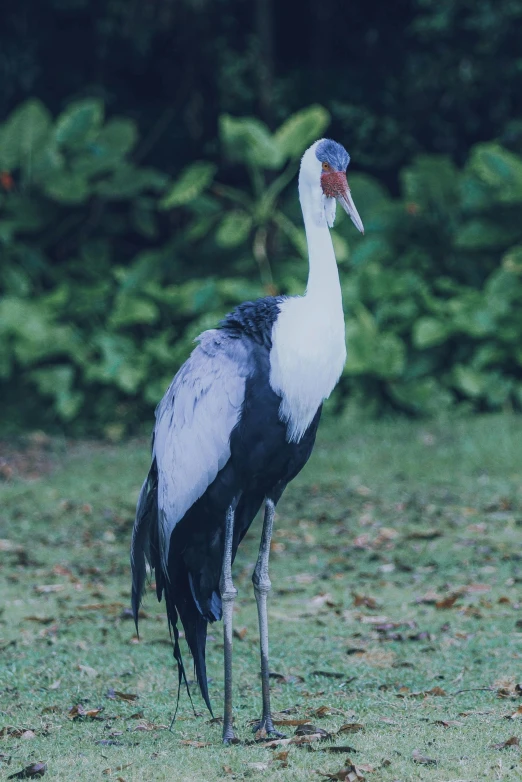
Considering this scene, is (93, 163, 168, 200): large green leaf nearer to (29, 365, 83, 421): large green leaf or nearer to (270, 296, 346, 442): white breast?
(29, 365, 83, 421): large green leaf

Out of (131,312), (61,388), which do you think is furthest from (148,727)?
(131,312)

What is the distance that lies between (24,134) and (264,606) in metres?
9.54

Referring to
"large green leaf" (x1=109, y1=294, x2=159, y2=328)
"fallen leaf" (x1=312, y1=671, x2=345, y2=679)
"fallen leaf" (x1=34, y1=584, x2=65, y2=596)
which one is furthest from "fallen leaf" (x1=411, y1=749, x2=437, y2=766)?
"large green leaf" (x1=109, y1=294, x2=159, y2=328)

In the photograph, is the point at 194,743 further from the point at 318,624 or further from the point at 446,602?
the point at 446,602

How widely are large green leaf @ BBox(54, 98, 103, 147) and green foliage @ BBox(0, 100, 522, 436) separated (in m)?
0.02

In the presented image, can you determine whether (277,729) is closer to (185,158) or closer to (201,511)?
(201,511)

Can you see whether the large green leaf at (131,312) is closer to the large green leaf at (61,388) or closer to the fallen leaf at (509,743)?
the large green leaf at (61,388)

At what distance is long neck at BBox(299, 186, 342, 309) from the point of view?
4.46m

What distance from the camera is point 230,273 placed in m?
13.5

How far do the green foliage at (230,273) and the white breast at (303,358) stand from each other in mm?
7666

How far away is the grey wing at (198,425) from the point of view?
4.46 metres

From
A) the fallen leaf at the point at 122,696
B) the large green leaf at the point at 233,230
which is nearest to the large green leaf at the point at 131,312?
the large green leaf at the point at 233,230

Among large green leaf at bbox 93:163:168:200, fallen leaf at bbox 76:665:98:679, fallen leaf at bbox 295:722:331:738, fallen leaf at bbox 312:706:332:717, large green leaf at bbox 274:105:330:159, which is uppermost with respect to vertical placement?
large green leaf at bbox 274:105:330:159

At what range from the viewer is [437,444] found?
35.4 ft
